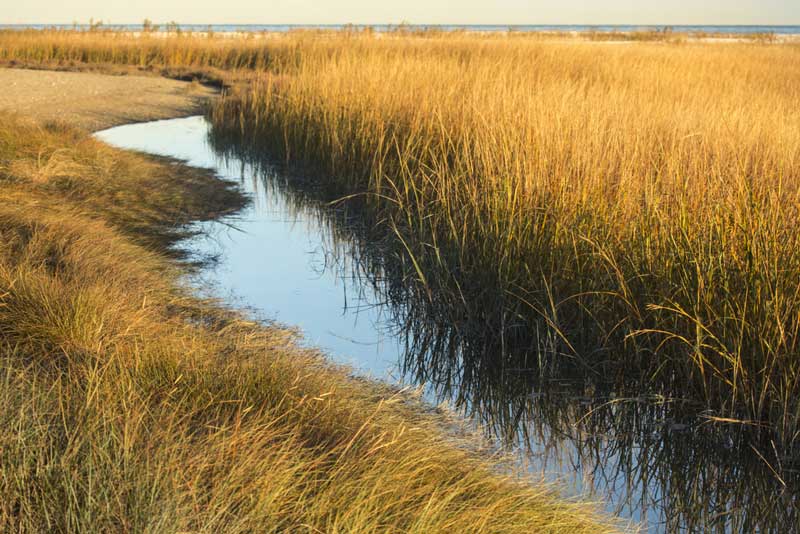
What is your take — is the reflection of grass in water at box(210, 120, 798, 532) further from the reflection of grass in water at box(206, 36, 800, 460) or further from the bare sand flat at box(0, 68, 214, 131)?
the bare sand flat at box(0, 68, 214, 131)

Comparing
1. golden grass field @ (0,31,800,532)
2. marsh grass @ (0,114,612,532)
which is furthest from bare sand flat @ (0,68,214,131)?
marsh grass @ (0,114,612,532)

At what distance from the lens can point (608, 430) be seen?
109 inches

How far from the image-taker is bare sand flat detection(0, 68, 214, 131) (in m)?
11.0

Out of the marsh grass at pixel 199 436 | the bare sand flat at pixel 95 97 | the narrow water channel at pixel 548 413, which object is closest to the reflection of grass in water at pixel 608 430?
the narrow water channel at pixel 548 413

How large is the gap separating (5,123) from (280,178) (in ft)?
7.87

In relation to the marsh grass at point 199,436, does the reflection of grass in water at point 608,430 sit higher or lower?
lower

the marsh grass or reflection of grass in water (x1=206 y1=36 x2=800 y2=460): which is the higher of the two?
reflection of grass in water (x1=206 y1=36 x2=800 y2=460)

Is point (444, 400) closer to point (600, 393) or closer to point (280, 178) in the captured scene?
point (600, 393)

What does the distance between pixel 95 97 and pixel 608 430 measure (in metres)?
11.8

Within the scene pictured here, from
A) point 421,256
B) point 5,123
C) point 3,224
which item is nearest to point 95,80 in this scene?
point 5,123

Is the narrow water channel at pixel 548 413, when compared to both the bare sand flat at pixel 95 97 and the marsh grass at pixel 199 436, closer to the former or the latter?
the marsh grass at pixel 199 436

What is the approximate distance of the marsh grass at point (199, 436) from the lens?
1756 mm

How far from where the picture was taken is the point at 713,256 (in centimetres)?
279

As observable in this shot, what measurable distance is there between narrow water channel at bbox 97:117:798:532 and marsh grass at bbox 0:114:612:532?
25cm
